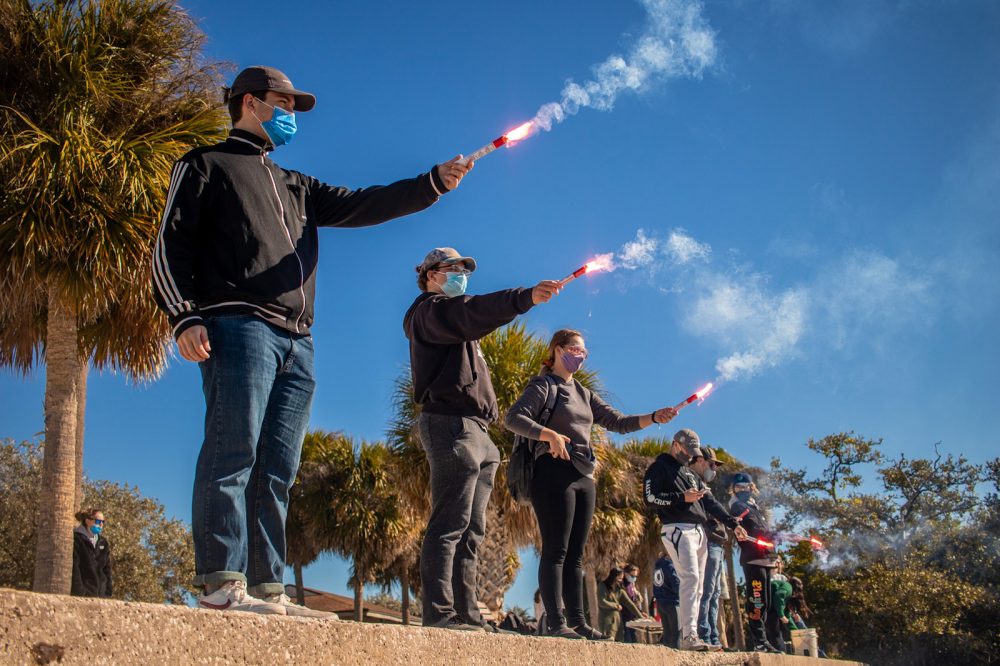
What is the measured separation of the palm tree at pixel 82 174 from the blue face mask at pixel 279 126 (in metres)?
6.81

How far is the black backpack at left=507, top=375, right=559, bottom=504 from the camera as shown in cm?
512

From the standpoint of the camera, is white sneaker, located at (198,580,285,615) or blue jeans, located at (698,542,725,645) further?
blue jeans, located at (698,542,725,645)

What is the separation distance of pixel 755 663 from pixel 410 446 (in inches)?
413

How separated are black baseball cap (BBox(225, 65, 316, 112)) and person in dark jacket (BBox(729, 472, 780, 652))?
577cm

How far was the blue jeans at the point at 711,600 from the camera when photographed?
6.27 metres

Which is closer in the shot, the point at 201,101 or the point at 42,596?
the point at 42,596

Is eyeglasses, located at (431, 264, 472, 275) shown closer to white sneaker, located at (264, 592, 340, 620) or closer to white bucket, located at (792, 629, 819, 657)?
white sneaker, located at (264, 592, 340, 620)

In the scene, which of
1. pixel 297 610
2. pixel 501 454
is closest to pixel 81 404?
pixel 501 454

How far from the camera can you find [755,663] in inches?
229

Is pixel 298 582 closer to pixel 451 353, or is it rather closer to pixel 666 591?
pixel 666 591

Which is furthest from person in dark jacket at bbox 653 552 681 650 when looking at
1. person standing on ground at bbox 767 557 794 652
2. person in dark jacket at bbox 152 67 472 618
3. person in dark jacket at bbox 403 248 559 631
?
person in dark jacket at bbox 152 67 472 618

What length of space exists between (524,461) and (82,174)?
6.84 meters

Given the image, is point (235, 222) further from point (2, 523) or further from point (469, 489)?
point (2, 523)

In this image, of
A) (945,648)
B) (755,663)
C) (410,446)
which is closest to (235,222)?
(755,663)
